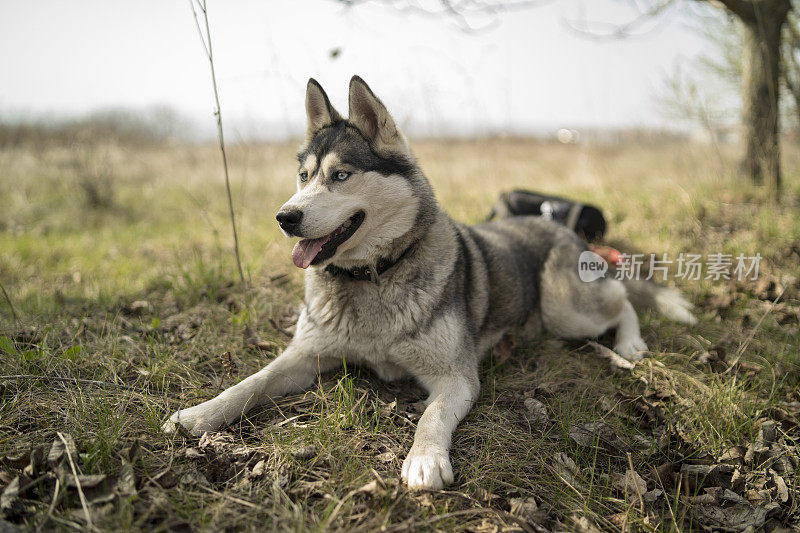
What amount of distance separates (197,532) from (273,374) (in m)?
1.05

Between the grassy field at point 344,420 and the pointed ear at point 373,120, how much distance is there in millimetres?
1493

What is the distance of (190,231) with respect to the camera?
654 cm

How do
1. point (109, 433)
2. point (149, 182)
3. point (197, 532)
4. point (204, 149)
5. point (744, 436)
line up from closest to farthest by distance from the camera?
point (197, 532)
point (109, 433)
point (744, 436)
point (149, 182)
point (204, 149)

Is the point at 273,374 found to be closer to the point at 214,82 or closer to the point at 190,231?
the point at 214,82

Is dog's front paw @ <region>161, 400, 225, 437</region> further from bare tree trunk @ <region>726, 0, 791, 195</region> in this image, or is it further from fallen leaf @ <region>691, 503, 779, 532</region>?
bare tree trunk @ <region>726, 0, 791, 195</region>

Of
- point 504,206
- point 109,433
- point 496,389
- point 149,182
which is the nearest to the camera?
point 109,433

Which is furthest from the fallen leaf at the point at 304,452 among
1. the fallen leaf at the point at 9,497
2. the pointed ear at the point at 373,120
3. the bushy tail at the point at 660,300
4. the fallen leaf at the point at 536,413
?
the bushy tail at the point at 660,300

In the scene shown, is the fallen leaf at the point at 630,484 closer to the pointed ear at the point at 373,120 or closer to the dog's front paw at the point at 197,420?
the dog's front paw at the point at 197,420

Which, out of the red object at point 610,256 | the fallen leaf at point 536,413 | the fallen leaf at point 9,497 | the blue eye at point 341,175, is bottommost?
the red object at point 610,256

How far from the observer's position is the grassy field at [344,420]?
203cm

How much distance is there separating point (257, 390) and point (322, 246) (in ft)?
3.01

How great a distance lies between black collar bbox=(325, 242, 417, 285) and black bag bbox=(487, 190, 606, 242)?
3156 mm

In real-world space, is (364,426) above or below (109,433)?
below

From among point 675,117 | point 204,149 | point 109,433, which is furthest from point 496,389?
point 204,149
